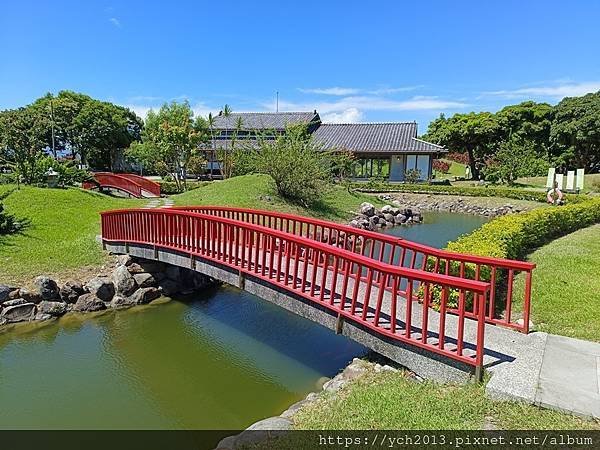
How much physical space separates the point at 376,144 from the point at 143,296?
87.0 feet

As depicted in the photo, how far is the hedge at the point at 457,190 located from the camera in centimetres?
2459

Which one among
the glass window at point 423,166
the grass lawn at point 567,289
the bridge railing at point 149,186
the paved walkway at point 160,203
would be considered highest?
the glass window at point 423,166

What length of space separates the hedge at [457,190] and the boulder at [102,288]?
21.1 metres

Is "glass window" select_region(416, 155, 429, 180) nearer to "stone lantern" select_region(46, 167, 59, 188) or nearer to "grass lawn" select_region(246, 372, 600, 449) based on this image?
"stone lantern" select_region(46, 167, 59, 188)

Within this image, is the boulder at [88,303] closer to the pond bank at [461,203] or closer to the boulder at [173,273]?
the boulder at [173,273]

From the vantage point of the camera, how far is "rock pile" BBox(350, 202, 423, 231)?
19.2 meters

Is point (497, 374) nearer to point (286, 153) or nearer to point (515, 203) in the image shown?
point (286, 153)

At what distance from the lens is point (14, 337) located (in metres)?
7.43

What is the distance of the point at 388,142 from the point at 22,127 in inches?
938

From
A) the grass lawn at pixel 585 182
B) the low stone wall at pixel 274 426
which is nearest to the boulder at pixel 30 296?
the low stone wall at pixel 274 426

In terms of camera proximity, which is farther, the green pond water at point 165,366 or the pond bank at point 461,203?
the pond bank at point 461,203

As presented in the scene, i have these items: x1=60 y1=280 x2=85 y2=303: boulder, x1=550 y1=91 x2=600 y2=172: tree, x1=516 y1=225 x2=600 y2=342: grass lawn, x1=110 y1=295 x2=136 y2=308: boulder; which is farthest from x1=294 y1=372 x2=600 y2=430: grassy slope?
x1=550 y1=91 x2=600 y2=172: tree

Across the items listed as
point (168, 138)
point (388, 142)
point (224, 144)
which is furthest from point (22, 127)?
point (388, 142)

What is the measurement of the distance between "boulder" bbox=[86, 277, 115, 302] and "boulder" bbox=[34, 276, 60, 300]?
0.60 m
